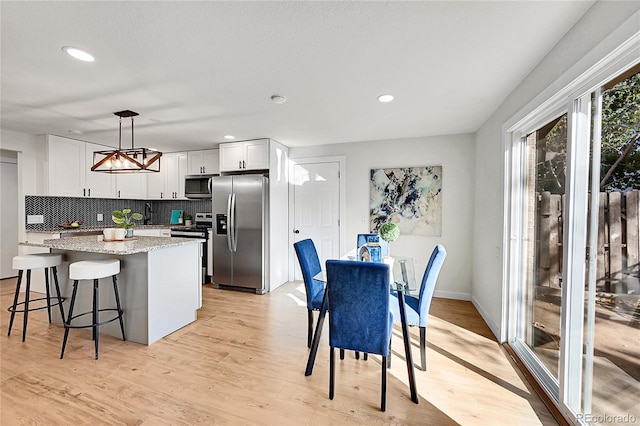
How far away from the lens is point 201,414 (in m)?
1.68

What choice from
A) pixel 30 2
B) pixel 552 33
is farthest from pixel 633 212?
pixel 30 2

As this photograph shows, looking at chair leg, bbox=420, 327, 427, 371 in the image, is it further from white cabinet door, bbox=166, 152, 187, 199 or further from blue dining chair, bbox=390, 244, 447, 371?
white cabinet door, bbox=166, 152, 187, 199

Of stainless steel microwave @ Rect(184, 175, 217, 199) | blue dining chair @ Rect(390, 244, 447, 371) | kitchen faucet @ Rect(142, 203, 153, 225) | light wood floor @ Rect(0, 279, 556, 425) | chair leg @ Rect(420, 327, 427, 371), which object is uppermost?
stainless steel microwave @ Rect(184, 175, 217, 199)

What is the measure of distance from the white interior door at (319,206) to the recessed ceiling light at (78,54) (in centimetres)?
311

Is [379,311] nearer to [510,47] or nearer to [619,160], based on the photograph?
[619,160]

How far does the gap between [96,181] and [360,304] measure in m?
5.09

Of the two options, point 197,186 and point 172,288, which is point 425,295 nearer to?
point 172,288

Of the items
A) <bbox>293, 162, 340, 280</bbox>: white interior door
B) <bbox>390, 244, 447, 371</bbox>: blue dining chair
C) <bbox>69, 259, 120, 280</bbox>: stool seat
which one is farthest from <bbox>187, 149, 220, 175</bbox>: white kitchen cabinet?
<bbox>390, 244, 447, 371</bbox>: blue dining chair

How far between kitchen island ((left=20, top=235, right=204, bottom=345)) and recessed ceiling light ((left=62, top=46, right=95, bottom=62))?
4.82 ft

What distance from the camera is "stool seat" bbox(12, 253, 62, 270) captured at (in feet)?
8.59

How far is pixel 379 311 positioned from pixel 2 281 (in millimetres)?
6371

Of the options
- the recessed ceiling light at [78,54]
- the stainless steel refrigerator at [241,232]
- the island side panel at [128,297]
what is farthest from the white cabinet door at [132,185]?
the recessed ceiling light at [78,54]

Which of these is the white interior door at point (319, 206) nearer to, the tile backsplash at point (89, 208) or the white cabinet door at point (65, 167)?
the tile backsplash at point (89, 208)

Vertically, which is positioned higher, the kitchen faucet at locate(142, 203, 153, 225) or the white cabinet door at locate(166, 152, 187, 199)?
the white cabinet door at locate(166, 152, 187, 199)
